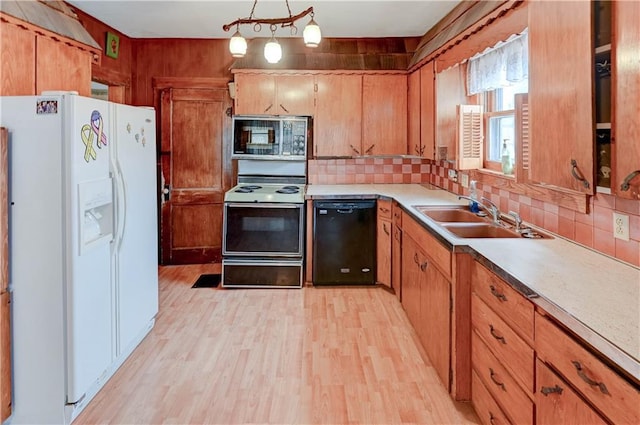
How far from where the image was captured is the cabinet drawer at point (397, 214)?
366 centimetres

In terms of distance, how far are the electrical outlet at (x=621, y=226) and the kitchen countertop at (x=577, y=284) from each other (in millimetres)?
104

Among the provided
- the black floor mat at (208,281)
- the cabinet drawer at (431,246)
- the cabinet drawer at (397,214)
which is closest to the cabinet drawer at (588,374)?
the cabinet drawer at (431,246)

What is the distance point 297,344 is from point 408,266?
983 mm

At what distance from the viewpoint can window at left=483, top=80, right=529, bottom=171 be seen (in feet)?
10.5

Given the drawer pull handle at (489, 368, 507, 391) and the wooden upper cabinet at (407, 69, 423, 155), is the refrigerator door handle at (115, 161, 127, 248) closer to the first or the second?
the drawer pull handle at (489, 368, 507, 391)

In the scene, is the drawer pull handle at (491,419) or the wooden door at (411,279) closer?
the drawer pull handle at (491,419)

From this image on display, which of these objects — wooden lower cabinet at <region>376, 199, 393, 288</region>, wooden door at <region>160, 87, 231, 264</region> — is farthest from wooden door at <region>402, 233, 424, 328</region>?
wooden door at <region>160, 87, 231, 264</region>

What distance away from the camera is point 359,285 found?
4273 mm

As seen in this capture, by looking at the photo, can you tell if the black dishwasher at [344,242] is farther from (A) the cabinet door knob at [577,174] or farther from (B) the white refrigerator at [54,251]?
(A) the cabinet door knob at [577,174]

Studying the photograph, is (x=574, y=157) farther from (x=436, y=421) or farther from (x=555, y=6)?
(x=436, y=421)

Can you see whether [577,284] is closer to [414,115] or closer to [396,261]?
[396,261]

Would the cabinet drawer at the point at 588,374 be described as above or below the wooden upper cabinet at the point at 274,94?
below

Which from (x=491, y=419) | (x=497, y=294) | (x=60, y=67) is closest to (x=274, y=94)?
(x=60, y=67)

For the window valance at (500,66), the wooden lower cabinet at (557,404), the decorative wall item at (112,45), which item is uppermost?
the decorative wall item at (112,45)
